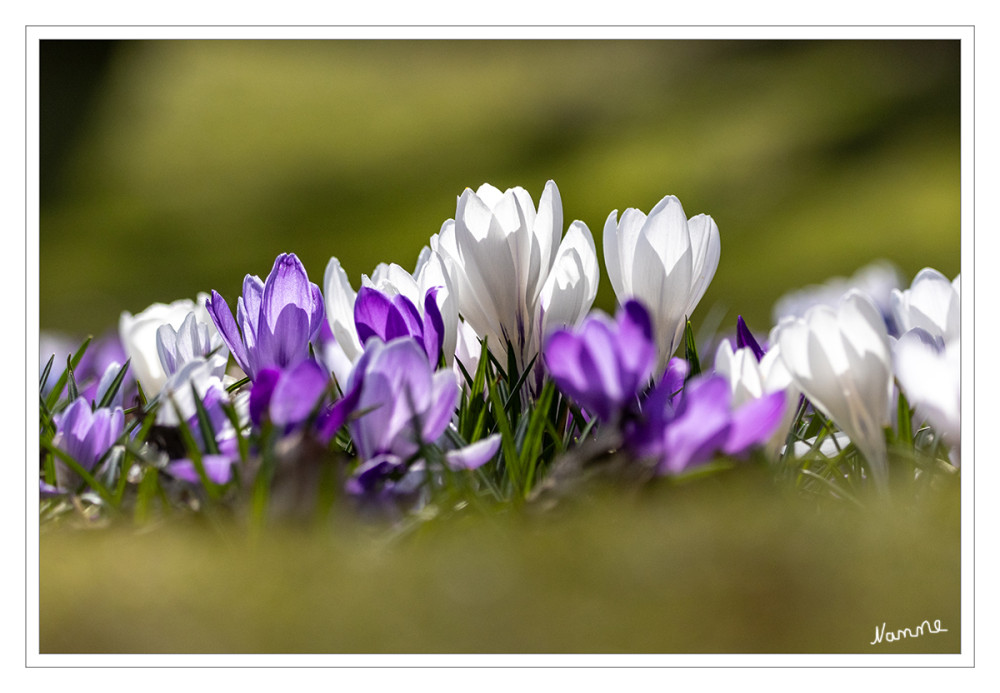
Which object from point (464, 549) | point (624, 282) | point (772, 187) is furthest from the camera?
point (772, 187)

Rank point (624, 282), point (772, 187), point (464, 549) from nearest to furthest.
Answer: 1. point (464, 549)
2. point (624, 282)
3. point (772, 187)

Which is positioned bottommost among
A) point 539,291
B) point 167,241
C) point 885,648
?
point 885,648

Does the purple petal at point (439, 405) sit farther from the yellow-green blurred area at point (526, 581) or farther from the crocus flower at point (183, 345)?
the crocus flower at point (183, 345)

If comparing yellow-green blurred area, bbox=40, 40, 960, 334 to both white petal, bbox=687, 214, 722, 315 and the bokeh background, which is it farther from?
white petal, bbox=687, 214, 722, 315

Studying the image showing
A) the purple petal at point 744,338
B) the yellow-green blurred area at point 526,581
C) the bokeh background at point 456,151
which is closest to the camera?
the yellow-green blurred area at point 526,581

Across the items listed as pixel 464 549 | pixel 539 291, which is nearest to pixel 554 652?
pixel 464 549

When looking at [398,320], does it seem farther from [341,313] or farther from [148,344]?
[148,344]

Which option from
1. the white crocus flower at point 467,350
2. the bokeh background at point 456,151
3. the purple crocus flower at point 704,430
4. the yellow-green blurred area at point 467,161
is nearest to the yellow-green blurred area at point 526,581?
the purple crocus flower at point 704,430
